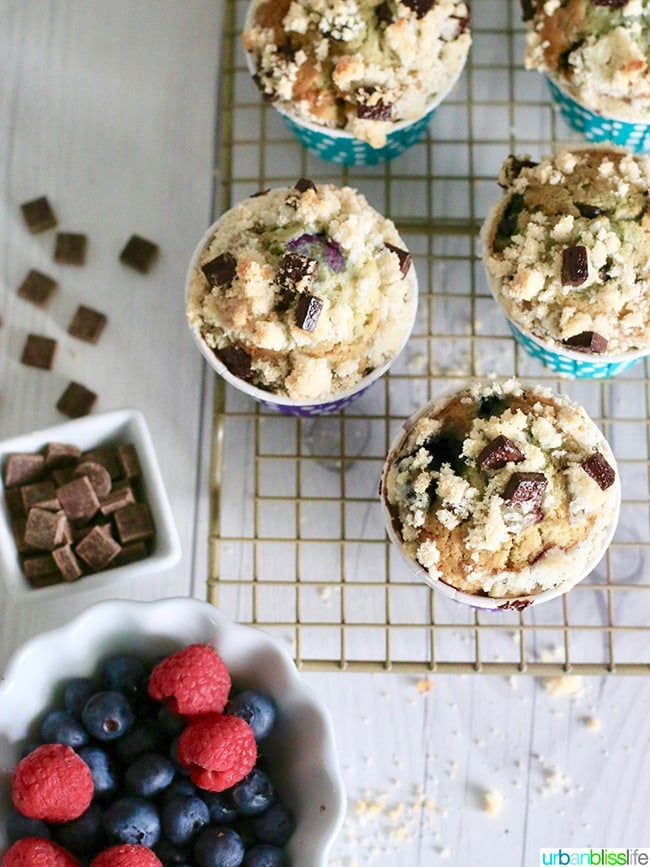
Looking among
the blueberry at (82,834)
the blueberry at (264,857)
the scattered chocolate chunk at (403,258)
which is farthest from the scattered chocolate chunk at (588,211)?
the blueberry at (82,834)

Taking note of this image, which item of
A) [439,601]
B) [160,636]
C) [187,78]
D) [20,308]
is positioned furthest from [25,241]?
[439,601]

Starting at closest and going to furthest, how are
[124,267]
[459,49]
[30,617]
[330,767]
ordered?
[330,767] < [459,49] < [30,617] < [124,267]

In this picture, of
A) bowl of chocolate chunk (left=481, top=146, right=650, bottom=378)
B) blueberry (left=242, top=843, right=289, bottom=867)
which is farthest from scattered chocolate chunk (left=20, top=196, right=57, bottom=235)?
blueberry (left=242, top=843, right=289, bottom=867)

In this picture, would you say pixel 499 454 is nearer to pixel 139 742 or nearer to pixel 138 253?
pixel 139 742

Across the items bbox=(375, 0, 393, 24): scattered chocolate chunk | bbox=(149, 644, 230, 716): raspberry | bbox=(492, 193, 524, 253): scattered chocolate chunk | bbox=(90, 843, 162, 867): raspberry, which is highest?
bbox=(375, 0, 393, 24): scattered chocolate chunk

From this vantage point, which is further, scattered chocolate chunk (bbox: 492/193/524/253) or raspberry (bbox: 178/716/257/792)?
scattered chocolate chunk (bbox: 492/193/524/253)

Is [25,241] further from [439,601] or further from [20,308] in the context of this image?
[439,601]

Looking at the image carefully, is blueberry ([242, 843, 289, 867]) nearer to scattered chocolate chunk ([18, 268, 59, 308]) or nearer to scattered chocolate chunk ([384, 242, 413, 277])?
scattered chocolate chunk ([384, 242, 413, 277])
